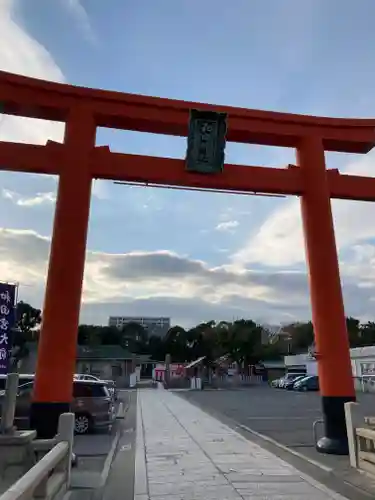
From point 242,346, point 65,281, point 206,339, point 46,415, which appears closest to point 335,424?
point 46,415

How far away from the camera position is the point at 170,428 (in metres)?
13.1

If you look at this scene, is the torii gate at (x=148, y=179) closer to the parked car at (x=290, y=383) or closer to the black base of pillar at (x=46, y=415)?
the black base of pillar at (x=46, y=415)

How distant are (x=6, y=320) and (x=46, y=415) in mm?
1627

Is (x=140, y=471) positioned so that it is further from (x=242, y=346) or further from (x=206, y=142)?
(x=242, y=346)

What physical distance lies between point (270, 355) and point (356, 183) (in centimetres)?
5424

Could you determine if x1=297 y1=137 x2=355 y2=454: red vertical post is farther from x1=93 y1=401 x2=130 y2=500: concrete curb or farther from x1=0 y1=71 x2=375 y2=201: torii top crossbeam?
x1=93 y1=401 x2=130 y2=500: concrete curb

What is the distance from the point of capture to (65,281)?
302 inches

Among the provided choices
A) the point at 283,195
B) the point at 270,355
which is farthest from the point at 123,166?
the point at 270,355

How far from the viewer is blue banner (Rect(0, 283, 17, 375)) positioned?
23.9 ft

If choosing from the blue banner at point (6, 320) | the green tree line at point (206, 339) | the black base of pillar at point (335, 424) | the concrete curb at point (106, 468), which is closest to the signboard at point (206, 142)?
the blue banner at point (6, 320)

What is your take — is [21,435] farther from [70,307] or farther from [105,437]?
[105,437]

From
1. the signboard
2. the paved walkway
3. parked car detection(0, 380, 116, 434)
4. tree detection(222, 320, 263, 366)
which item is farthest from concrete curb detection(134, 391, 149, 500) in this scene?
tree detection(222, 320, 263, 366)

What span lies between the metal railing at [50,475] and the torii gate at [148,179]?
778mm

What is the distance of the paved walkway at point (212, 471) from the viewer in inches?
234
